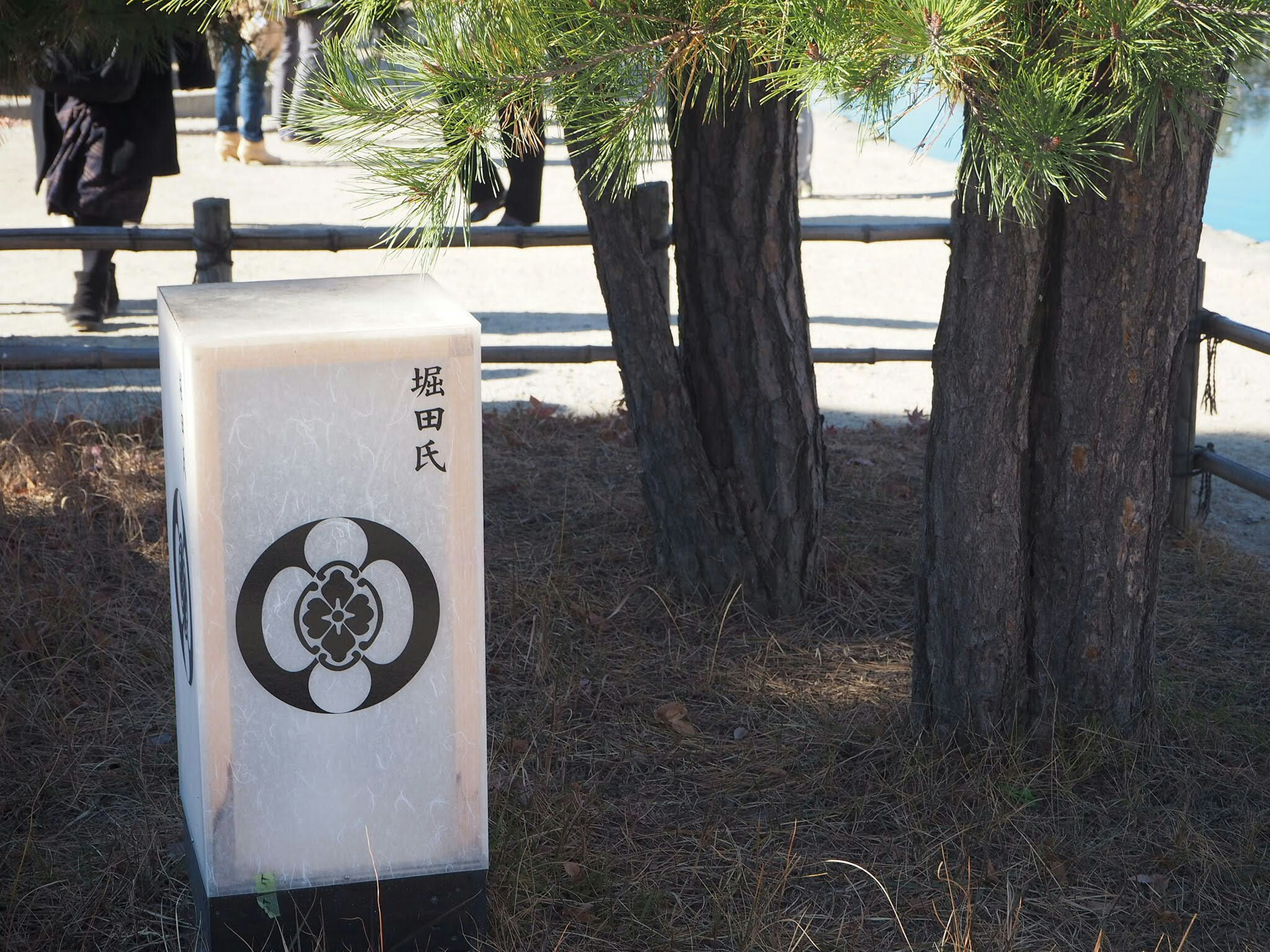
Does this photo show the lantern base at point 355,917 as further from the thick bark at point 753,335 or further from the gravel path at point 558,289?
the thick bark at point 753,335

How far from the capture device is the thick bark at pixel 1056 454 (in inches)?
99.7

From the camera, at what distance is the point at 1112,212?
98.2 inches

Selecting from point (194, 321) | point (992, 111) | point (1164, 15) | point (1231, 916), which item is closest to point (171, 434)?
point (194, 321)

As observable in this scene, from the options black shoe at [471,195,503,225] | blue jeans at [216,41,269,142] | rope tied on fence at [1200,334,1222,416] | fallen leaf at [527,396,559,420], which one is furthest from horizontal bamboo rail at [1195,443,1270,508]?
blue jeans at [216,41,269,142]

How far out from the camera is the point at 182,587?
7.22 ft

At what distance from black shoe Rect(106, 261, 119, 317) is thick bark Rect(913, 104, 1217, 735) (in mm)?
5145

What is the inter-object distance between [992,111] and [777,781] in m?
1.60

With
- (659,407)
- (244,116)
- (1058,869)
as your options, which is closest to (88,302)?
(659,407)

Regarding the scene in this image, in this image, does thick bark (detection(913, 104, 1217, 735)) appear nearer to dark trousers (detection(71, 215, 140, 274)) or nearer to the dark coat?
dark trousers (detection(71, 215, 140, 274))

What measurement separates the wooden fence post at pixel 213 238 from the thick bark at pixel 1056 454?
118 inches

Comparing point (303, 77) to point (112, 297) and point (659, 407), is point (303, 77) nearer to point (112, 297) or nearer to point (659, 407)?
point (659, 407)

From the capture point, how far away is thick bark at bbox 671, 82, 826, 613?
3389mm

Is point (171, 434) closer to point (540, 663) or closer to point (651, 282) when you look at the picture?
point (540, 663)

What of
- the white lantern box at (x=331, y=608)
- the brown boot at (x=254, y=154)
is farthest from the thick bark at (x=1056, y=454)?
the brown boot at (x=254, y=154)
